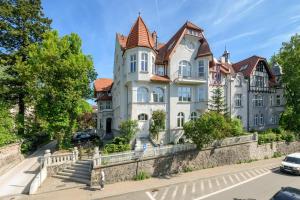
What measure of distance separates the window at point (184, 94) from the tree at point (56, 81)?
39.6 feet

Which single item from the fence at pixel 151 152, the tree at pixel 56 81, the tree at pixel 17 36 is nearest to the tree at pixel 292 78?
the fence at pixel 151 152

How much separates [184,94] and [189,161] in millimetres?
9930

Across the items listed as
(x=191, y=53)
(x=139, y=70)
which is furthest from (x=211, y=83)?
(x=139, y=70)

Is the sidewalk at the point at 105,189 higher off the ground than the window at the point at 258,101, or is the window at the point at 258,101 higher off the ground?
the window at the point at 258,101

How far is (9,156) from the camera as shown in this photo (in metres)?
20.5

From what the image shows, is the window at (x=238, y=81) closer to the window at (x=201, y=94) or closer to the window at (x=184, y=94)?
the window at (x=201, y=94)

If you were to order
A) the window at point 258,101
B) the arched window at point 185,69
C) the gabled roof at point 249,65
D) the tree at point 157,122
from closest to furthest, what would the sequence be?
the tree at point 157,122 → the arched window at point 185,69 → the gabled roof at point 249,65 → the window at point 258,101

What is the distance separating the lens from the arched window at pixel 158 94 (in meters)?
25.5

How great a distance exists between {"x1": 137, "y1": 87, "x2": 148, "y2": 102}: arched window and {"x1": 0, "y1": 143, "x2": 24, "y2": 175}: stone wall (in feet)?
46.7

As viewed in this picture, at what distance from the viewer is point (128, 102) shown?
25.0 m

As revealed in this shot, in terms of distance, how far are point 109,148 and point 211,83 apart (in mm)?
16977

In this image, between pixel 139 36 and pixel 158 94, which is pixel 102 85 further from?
pixel 139 36

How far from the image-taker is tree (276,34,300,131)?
3099 cm

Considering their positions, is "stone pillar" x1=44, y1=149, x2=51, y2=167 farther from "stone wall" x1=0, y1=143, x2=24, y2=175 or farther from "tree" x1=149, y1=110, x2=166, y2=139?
"tree" x1=149, y1=110, x2=166, y2=139
